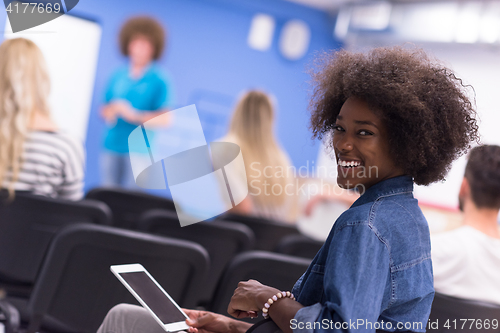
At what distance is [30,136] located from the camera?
7.49 feet

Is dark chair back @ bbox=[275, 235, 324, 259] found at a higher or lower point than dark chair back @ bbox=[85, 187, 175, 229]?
higher

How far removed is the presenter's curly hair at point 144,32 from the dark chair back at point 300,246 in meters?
3.96

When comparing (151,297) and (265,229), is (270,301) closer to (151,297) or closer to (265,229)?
(151,297)

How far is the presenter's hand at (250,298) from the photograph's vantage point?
41.2 inches

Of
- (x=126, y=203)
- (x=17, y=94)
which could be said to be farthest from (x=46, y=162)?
(x=126, y=203)

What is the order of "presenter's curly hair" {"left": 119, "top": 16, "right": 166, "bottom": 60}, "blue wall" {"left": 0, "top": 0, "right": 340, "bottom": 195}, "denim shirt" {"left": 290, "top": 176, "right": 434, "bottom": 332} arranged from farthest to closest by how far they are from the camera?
"blue wall" {"left": 0, "top": 0, "right": 340, "bottom": 195}, "presenter's curly hair" {"left": 119, "top": 16, "right": 166, "bottom": 60}, "denim shirt" {"left": 290, "top": 176, "right": 434, "bottom": 332}

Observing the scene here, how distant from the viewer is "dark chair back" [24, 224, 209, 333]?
1.46m

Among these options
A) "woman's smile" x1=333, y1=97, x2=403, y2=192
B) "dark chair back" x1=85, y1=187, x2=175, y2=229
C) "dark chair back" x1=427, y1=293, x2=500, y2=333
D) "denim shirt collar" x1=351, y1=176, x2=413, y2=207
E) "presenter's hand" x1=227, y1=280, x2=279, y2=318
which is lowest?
"dark chair back" x1=85, y1=187, x2=175, y2=229

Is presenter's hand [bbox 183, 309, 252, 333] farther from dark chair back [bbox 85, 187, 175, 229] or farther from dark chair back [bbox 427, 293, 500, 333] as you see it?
dark chair back [bbox 85, 187, 175, 229]

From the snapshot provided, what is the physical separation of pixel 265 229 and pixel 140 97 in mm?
3054

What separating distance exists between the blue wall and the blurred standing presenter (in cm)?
40

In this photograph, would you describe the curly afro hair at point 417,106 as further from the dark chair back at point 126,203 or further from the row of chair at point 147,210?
the dark chair back at point 126,203

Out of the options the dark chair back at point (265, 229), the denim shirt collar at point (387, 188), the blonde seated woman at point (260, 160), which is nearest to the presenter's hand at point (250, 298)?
the denim shirt collar at point (387, 188)

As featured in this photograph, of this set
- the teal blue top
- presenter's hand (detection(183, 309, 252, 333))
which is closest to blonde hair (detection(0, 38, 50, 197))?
presenter's hand (detection(183, 309, 252, 333))
